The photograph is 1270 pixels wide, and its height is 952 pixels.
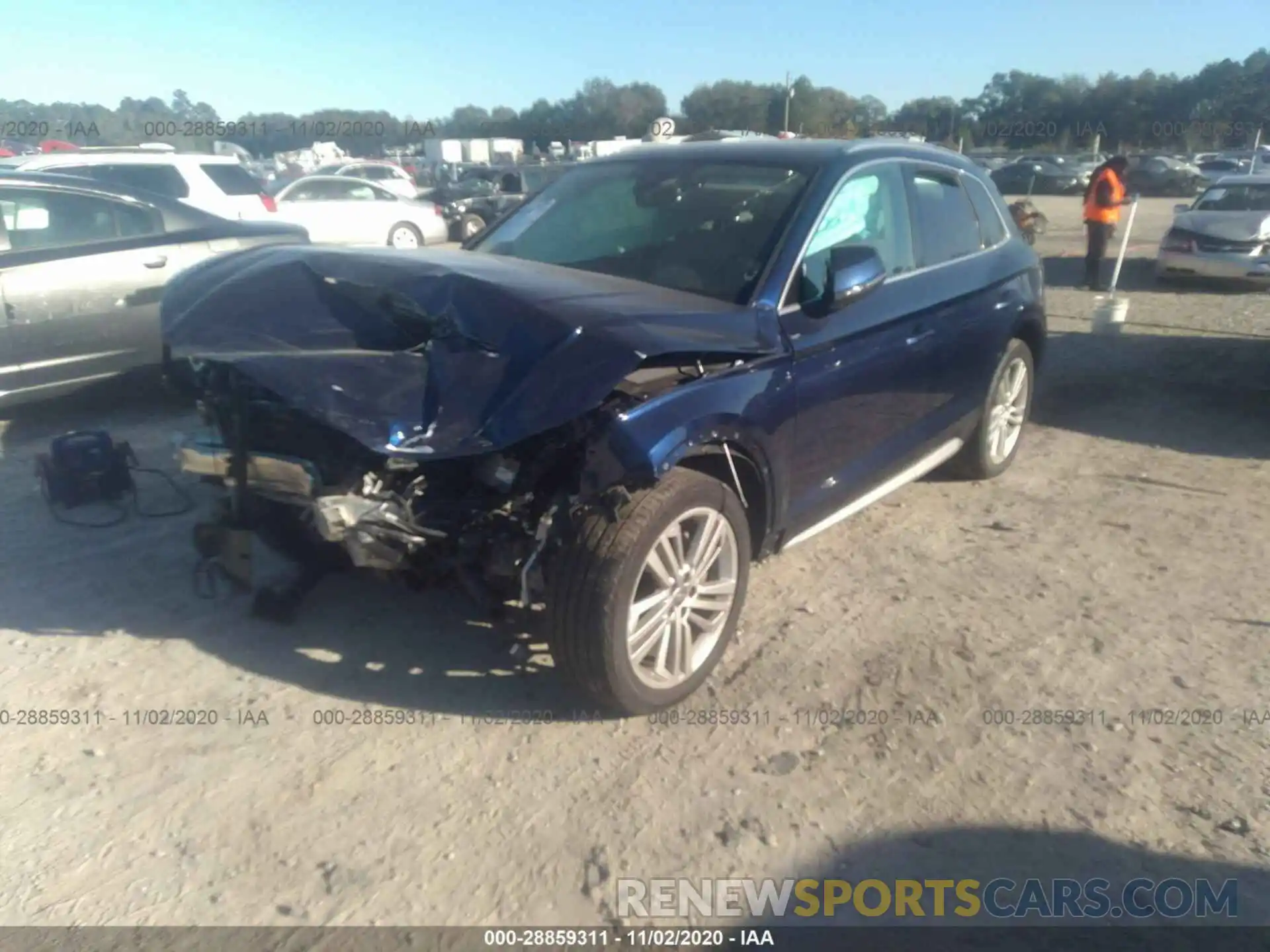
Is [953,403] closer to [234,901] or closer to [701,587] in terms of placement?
[701,587]

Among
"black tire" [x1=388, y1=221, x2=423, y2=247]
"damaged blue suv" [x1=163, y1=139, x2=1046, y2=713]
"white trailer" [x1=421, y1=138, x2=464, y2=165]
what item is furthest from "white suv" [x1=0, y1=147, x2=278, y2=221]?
"white trailer" [x1=421, y1=138, x2=464, y2=165]

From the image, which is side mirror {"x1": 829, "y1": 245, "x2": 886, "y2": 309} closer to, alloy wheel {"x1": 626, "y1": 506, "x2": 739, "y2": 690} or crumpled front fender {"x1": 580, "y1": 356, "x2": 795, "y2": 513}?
crumpled front fender {"x1": 580, "y1": 356, "x2": 795, "y2": 513}

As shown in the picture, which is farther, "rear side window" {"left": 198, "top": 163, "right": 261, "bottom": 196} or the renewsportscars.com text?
"rear side window" {"left": 198, "top": 163, "right": 261, "bottom": 196}

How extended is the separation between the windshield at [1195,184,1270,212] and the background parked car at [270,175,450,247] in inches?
474

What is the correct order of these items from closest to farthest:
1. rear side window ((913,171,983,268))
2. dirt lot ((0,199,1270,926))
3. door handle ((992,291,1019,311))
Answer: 1. dirt lot ((0,199,1270,926))
2. rear side window ((913,171,983,268))
3. door handle ((992,291,1019,311))

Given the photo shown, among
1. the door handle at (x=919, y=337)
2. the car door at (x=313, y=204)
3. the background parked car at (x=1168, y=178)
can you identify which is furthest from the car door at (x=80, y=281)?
the background parked car at (x=1168, y=178)

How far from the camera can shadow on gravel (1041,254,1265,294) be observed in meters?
13.0

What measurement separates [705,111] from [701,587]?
16.5 meters

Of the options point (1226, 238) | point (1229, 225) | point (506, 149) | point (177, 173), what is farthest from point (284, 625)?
point (506, 149)

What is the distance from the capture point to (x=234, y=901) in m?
2.57

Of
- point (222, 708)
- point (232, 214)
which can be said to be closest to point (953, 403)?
point (222, 708)

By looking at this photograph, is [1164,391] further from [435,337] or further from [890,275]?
[435,337]

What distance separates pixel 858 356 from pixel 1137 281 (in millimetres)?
11971

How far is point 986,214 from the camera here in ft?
17.5
